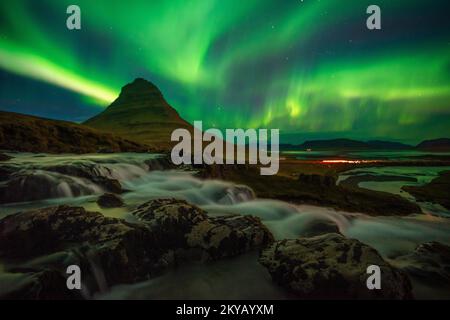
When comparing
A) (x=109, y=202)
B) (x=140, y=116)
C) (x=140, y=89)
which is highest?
(x=140, y=89)

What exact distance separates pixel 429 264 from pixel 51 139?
78.5ft

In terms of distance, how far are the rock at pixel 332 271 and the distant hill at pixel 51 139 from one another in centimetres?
1871

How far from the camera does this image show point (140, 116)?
477ft

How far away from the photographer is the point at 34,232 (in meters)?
8.33

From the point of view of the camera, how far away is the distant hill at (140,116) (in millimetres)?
113919

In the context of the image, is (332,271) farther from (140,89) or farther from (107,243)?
(140,89)

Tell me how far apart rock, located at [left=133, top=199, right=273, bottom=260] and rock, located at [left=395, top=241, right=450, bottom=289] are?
13.9 feet

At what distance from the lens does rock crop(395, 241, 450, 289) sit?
8.16 metres

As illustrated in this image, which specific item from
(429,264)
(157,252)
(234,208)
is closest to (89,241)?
(157,252)

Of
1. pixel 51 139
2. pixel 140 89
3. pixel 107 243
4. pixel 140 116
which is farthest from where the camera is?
pixel 140 89

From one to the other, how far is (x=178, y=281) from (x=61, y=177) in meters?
8.59

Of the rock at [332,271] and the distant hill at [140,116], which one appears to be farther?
the distant hill at [140,116]

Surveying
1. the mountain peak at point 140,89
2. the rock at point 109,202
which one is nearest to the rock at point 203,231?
the rock at point 109,202

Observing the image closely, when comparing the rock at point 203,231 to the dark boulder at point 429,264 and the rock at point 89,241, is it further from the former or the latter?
the dark boulder at point 429,264
